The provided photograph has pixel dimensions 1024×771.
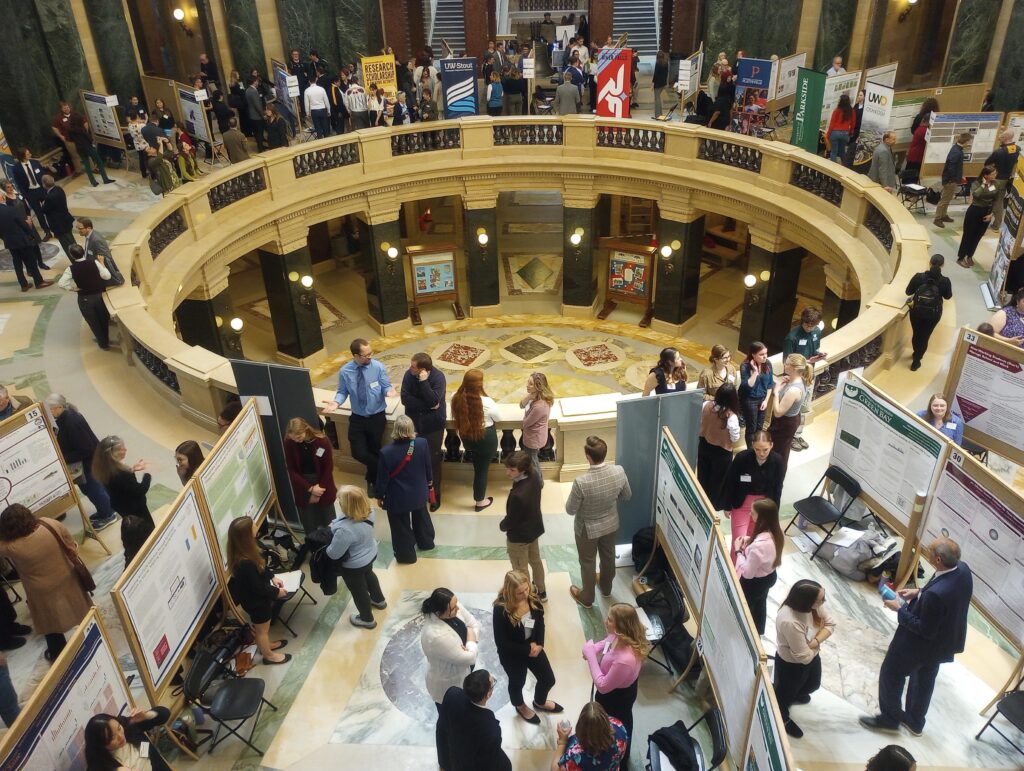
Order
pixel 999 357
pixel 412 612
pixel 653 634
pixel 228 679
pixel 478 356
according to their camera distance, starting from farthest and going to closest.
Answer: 1. pixel 478 356
2. pixel 999 357
3. pixel 412 612
4. pixel 653 634
5. pixel 228 679

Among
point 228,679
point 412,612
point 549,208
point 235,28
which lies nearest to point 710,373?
point 412,612

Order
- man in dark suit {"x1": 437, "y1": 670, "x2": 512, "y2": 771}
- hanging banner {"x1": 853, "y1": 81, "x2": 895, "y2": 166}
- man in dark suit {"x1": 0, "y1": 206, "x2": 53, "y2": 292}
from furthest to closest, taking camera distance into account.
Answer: hanging banner {"x1": 853, "y1": 81, "x2": 895, "y2": 166}
man in dark suit {"x1": 0, "y1": 206, "x2": 53, "y2": 292}
man in dark suit {"x1": 437, "y1": 670, "x2": 512, "y2": 771}

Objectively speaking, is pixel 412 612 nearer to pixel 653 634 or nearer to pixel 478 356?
pixel 653 634

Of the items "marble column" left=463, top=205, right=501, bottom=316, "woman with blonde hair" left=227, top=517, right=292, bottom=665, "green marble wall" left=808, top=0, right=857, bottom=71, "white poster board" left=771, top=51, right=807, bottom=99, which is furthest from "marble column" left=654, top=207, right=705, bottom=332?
"woman with blonde hair" left=227, top=517, right=292, bottom=665

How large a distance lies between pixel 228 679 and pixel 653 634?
9.40 ft

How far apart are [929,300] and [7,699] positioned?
8.93 m

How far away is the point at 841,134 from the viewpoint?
1502 cm

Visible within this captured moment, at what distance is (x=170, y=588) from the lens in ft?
17.8

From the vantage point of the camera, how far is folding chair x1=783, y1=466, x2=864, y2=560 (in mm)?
6875

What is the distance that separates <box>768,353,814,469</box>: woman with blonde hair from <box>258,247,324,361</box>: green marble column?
36.7ft

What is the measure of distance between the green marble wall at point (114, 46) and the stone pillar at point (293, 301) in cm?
569

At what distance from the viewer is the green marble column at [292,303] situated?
16.5 m

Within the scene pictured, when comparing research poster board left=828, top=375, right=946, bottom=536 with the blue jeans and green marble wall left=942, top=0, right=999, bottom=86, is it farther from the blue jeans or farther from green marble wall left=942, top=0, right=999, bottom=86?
green marble wall left=942, top=0, right=999, bottom=86

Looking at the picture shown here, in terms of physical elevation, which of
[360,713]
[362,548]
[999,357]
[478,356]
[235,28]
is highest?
[235,28]
